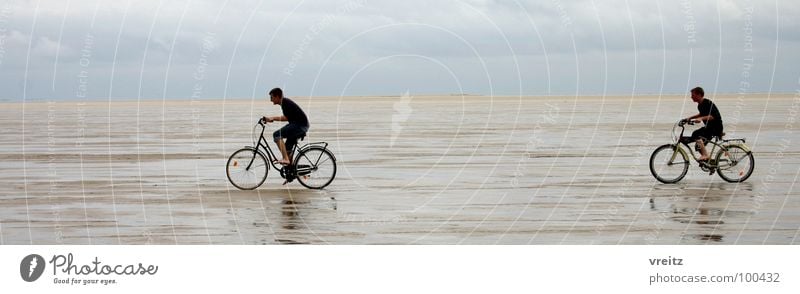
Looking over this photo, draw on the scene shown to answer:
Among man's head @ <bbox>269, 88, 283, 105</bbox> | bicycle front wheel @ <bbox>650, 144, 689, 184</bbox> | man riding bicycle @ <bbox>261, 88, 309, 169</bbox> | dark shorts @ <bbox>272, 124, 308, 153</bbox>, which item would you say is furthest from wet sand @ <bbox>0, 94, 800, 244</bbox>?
man's head @ <bbox>269, 88, 283, 105</bbox>

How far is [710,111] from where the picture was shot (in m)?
23.2

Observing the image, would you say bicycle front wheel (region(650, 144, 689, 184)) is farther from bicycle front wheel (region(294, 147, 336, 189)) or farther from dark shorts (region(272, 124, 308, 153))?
dark shorts (region(272, 124, 308, 153))

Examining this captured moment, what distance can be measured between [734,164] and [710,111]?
4.10ft

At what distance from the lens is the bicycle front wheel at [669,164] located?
23.3m

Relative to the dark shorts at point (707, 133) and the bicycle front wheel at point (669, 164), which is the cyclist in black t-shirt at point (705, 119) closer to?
the dark shorts at point (707, 133)

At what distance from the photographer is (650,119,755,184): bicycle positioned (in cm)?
2333

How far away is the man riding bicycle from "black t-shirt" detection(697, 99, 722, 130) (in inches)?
311

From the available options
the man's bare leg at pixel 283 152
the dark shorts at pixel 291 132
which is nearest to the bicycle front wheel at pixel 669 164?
the dark shorts at pixel 291 132

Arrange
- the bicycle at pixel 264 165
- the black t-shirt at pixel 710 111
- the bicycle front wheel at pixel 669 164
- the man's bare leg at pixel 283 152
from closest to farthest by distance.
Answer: the man's bare leg at pixel 283 152
the bicycle at pixel 264 165
the black t-shirt at pixel 710 111
the bicycle front wheel at pixel 669 164

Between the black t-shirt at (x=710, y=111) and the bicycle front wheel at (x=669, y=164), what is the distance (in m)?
0.84
